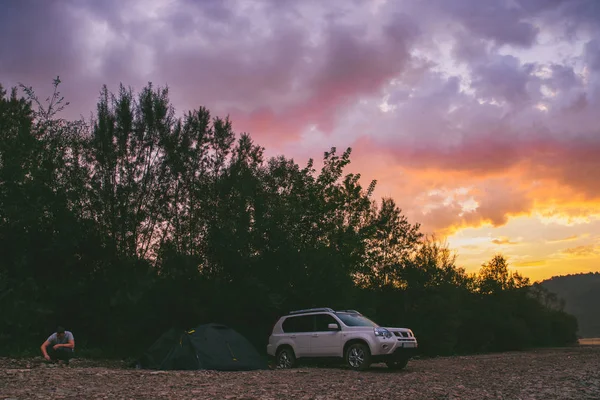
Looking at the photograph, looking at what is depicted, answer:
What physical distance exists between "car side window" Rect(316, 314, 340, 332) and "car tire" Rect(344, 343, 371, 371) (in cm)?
125

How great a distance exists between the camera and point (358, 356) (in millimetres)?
20125

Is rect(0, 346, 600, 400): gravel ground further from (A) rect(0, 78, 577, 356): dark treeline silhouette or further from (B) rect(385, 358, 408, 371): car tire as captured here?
(A) rect(0, 78, 577, 356): dark treeline silhouette

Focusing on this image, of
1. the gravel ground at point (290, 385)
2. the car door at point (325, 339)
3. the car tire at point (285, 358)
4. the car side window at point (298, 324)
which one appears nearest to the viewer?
the gravel ground at point (290, 385)

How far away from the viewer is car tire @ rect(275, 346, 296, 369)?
21947 millimetres

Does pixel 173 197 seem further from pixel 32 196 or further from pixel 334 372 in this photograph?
pixel 334 372

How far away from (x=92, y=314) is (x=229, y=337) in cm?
1077

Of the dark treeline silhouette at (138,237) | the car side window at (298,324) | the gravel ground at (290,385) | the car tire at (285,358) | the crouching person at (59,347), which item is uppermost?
the dark treeline silhouette at (138,237)

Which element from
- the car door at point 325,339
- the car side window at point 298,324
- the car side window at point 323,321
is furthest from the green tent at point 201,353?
the car side window at point 323,321

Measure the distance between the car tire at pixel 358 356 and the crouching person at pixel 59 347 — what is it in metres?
9.94

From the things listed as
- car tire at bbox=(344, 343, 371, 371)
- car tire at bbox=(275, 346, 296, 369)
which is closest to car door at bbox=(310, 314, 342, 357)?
car tire at bbox=(344, 343, 371, 371)

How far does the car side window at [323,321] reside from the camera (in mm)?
21266

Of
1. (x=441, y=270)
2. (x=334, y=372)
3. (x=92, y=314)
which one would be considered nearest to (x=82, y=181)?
(x=92, y=314)

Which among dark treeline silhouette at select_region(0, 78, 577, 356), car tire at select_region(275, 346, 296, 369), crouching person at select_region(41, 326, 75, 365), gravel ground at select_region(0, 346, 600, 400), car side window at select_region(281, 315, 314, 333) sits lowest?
gravel ground at select_region(0, 346, 600, 400)

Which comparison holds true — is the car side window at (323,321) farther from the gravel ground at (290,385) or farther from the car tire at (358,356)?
the gravel ground at (290,385)
